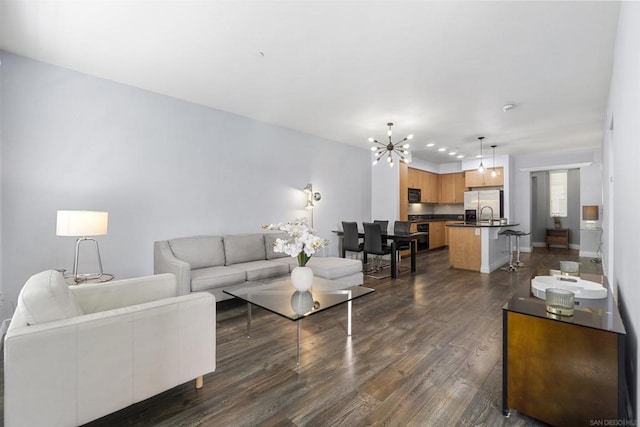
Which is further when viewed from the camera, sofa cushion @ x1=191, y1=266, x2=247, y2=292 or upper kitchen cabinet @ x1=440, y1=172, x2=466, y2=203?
upper kitchen cabinet @ x1=440, y1=172, x2=466, y2=203

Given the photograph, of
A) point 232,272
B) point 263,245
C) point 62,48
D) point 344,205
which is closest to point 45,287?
point 232,272

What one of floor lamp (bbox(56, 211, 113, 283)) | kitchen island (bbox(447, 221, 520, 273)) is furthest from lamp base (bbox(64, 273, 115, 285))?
kitchen island (bbox(447, 221, 520, 273))

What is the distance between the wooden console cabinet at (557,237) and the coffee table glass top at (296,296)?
882 cm

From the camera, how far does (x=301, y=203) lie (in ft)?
18.2

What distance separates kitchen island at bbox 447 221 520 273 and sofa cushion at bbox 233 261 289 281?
3831mm

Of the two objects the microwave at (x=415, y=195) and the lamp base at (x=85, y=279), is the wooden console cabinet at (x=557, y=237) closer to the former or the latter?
the microwave at (x=415, y=195)

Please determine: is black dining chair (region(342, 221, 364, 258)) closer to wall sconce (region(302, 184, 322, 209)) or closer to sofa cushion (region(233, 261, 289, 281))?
wall sconce (region(302, 184, 322, 209))

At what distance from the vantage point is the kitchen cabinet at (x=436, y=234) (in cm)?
830

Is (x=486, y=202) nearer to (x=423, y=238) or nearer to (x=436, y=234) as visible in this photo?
(x=436, y=234)

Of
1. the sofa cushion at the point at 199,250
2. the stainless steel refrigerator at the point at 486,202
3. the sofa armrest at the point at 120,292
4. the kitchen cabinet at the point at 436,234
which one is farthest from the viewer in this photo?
the kitchen cabinet at the point at 436,234

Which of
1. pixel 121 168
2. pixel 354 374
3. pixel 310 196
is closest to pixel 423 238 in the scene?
pixel 310 196

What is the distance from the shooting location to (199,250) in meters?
3.79

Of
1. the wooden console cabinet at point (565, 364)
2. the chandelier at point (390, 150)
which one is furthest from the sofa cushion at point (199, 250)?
the wooden console cabinet at point (565, 364)

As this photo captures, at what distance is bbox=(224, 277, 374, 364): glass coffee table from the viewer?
2313 millimetres
